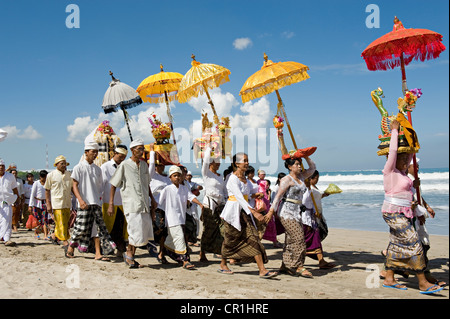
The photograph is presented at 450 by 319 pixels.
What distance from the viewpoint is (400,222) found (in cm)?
494

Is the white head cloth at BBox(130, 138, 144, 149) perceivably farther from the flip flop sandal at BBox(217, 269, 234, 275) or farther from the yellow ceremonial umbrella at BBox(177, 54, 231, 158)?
the flip flop sandal at BBox(217, 269, 234, 275)

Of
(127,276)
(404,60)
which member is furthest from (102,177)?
(404,60)

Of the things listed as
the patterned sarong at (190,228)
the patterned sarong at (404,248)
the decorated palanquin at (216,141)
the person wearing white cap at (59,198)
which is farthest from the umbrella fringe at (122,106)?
the patterned sarong at (404,248)

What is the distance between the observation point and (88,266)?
20.1 ft

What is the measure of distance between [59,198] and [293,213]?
4840mm

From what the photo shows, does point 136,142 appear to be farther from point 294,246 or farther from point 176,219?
point 294,246

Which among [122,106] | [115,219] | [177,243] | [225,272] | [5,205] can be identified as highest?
[122,106]

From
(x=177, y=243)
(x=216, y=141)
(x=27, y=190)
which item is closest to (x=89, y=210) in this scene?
(x=177, y=243)

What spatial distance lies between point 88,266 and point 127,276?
38.0 inches

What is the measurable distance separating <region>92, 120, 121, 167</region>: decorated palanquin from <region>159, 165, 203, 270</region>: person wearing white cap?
241 centimetres

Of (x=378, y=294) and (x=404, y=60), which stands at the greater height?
(x=404, y=60)

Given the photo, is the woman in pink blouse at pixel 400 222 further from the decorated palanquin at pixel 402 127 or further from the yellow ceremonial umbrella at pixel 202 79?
the yellow ceremonial umbrella at pixel 202 79
